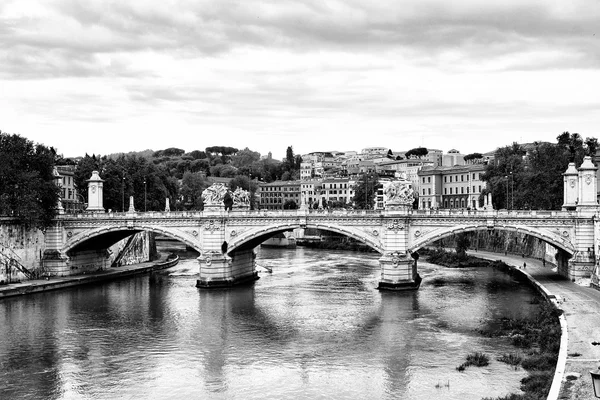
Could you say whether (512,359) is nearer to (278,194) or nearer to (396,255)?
(396,255)

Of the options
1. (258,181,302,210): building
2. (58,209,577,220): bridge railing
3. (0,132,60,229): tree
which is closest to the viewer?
(58,209,577,220): bridge railing

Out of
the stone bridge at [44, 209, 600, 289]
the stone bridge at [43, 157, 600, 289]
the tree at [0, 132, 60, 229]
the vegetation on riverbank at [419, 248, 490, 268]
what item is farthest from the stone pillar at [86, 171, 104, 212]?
the vegetation on riverbank at [419, 248, 490, 268]

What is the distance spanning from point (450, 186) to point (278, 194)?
43908 millimetres

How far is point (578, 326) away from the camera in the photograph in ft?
106

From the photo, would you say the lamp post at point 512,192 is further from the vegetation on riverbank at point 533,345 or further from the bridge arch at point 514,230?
the vegetation on riverbank at point 533,345

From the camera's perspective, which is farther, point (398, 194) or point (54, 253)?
point (54, 253)

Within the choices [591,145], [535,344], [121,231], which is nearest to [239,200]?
[121,231]

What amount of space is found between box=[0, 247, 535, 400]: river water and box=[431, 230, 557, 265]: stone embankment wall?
413 inches

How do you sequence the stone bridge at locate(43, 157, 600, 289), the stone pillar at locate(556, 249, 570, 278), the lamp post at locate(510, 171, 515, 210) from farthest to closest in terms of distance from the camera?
the lamp post at locate(510, 171, 515, 210)
the stone pillar at locate(556, 249, 570, 278)
the stone bridge at locate(43, 157, 600, 289)

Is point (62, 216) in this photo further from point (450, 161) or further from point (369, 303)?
point (450, 161)

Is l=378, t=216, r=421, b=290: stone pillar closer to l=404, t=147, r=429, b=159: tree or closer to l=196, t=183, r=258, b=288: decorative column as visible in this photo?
l=196, t=183, r=258, b=288: decorative column

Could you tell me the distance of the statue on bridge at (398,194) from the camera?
173 feet

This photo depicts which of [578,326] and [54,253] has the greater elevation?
[54,253]

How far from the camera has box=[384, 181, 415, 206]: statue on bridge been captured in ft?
173
